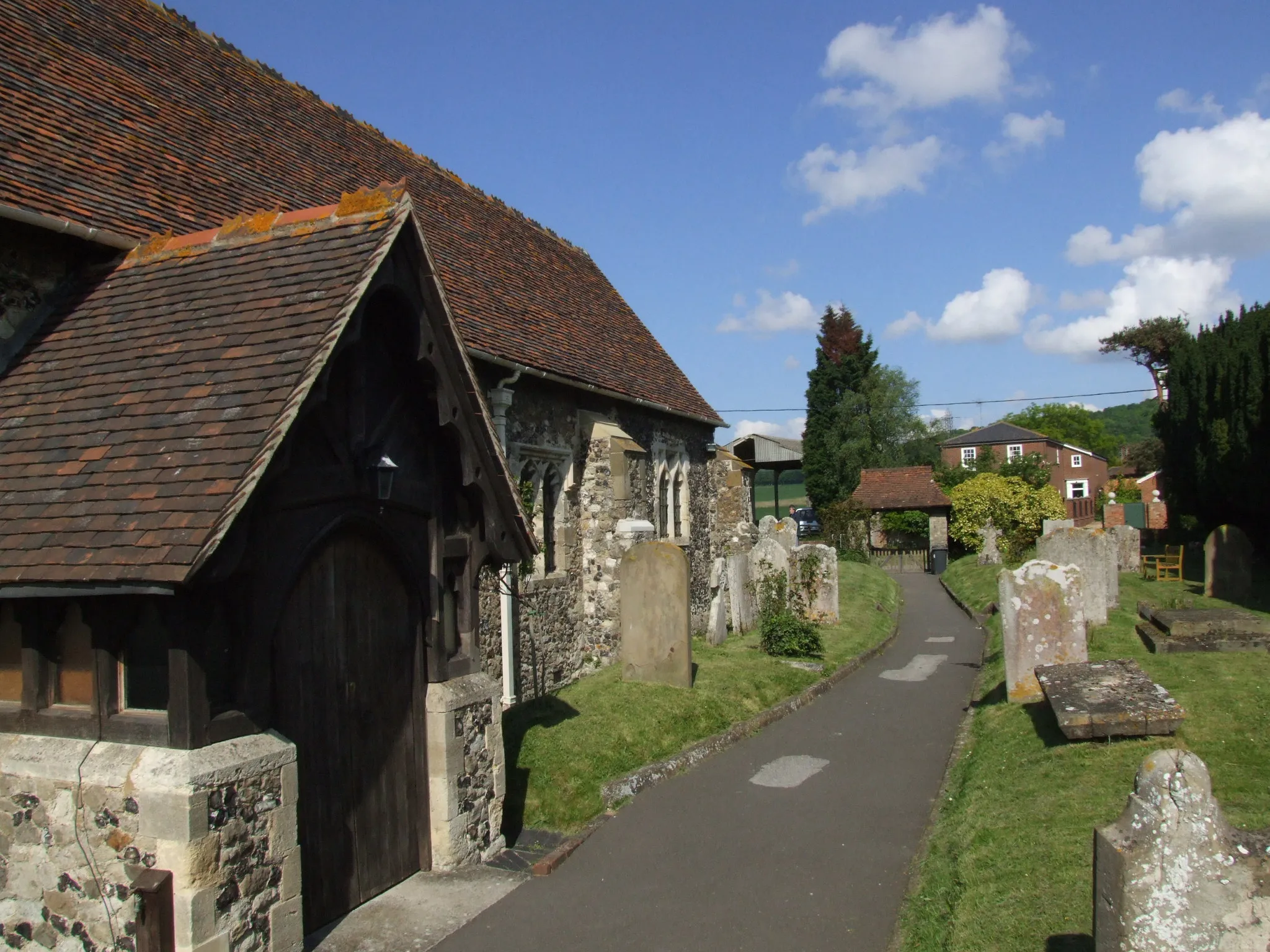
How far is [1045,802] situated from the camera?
24.0 feet

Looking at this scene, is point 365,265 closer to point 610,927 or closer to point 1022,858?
point 610,927

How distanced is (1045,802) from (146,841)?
6.23 meters

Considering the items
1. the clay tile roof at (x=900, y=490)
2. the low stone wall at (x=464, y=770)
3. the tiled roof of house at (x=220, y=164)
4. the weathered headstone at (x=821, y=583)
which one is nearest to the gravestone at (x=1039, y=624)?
the low stone wall at (x=464, y=770)

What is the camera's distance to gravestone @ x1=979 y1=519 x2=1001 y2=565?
108ft

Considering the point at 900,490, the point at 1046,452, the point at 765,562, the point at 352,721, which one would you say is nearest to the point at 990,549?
the point at 900,490

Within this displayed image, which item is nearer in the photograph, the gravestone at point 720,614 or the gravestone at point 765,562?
the gravestone at point 720,614

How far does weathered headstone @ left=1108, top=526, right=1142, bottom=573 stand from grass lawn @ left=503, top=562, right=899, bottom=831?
54.0 feet

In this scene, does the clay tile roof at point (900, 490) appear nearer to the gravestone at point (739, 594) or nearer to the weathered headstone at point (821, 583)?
the weathered headstone at point (821, 583)

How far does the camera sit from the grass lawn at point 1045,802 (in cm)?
560

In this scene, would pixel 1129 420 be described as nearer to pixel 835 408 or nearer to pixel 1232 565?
pixel 835 408

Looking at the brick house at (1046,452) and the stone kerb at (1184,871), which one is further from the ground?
the brick house at (1046,452)

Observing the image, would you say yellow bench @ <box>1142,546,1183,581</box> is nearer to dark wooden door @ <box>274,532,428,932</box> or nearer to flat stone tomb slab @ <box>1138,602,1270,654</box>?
flat stone tomb slab @ <box>1138,602,1270,654</box>

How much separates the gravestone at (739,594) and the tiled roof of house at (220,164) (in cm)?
334

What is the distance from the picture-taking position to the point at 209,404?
5.44 m
